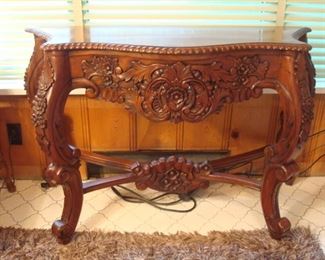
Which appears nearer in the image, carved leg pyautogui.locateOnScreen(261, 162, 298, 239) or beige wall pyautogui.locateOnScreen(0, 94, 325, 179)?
carved leg pyautogui.locateOnScreen(261, 162, 298, 239)

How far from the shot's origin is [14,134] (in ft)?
5.00

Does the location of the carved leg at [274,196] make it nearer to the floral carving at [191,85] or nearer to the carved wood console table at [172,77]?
the carved wood console table at [172,77]

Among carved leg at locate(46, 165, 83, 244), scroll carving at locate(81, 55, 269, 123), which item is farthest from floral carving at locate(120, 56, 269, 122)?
carved leg at locate(46, 165, 83, 244)

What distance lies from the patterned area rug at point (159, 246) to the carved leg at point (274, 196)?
1.9 inches

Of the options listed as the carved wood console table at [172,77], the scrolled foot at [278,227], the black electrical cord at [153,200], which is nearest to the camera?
the carved wood console table at [172,77]

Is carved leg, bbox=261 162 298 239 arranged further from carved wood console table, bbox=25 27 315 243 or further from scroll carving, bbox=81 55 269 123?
scroll carving, bbox=81 55 269 123

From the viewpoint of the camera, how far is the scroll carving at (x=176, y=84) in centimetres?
95

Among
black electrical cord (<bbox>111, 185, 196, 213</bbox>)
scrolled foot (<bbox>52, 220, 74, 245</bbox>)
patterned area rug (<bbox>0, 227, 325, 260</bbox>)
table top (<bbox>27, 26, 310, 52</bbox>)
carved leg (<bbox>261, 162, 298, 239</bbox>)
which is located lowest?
patterned area rug (<bbox>0, 227, 325, 260</bbox>)

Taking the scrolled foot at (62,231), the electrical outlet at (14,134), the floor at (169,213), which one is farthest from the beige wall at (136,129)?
the scrolled foot at (62,231)

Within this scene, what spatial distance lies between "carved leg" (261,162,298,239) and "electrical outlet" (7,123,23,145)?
3.47ft

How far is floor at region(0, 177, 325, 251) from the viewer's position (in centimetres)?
133

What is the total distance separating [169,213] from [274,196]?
0.43 meters

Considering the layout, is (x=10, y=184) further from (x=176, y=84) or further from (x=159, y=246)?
(x=176, y=84)

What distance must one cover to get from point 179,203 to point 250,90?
25.9 inches
